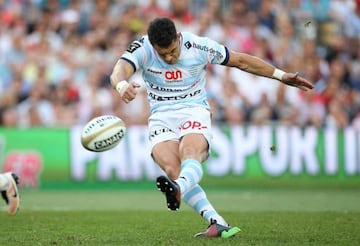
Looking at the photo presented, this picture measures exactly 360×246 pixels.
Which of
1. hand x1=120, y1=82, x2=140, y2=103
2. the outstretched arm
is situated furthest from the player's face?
hand x1=120, y1=82, x2=140, y2=103

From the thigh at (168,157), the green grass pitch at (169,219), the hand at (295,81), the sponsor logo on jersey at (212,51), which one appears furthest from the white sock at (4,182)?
the hand at (295,81)

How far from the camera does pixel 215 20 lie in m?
22.4

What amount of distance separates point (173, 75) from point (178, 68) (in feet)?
0.31

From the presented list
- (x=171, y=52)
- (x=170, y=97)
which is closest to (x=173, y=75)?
(x=170, y=97)

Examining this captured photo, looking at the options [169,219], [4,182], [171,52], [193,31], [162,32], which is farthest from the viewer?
[193,31]

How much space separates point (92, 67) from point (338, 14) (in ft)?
22.5

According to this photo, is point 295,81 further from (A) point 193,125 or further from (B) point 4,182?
(B) point 4,182

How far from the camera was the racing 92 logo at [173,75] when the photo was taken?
10117 mm

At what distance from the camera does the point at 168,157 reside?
999 centimetres

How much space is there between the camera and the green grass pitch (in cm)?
972

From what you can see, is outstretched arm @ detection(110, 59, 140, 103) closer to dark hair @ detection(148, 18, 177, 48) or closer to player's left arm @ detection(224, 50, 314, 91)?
dark hair @ detection(148, 18, 177, 48)

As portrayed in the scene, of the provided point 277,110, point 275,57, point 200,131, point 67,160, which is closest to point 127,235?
point 200,131

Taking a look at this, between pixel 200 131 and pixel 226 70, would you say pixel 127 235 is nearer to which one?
pixel 200 131

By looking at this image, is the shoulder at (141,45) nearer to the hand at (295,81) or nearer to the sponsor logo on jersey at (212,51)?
the sponsor logo on jersey at (212,51)
